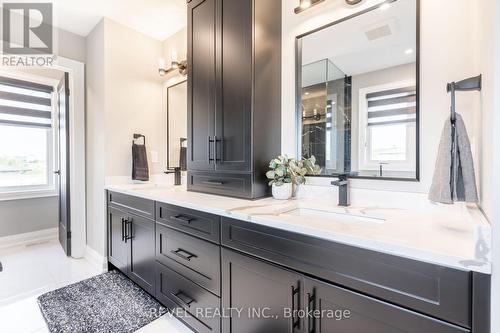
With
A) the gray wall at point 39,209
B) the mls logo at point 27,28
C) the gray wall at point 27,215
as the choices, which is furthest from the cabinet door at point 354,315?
the gray wall at point 27,215

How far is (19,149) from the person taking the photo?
3.46m

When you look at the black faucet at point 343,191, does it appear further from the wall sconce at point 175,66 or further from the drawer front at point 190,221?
the wall sconce at point 175,66

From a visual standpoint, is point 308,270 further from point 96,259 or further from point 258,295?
point 96,259

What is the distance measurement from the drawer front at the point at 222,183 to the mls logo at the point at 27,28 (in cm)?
224

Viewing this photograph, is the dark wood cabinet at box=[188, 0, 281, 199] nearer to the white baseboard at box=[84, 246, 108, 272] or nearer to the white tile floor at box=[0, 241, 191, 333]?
the white tile floor at box=[0, 241, 191, 333]

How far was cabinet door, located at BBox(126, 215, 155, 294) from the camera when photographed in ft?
6.18

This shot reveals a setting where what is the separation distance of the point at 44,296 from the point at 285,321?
2132 mm

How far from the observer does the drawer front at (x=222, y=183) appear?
1.65 m

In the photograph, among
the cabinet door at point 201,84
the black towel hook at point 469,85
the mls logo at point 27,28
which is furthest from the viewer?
the mls logo at point 27,28

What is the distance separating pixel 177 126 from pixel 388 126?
2121 millimetres

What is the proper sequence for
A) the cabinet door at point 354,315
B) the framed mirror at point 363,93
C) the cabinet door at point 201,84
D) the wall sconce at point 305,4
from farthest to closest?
the cabinet door at point 201,84, the wall sconce at point 305,4, the framed mirror at point 363,93, the cabinet door at point 354,315

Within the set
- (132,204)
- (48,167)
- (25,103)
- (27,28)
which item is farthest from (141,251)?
(25,103)

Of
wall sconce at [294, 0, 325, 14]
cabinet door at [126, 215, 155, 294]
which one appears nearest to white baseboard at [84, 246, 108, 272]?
cabinet door at [126, 215, 155, 294]

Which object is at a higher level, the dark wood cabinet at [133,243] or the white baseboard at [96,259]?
the dark wood cabinet at [133,243]
